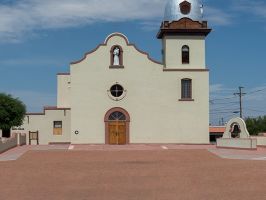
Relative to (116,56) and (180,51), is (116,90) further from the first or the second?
(180,51)

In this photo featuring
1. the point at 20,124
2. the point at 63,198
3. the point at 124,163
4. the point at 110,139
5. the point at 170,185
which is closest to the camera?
the point at 63,198

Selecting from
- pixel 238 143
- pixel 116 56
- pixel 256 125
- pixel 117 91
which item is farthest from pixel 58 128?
pixel 256 125

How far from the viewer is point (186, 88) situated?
46.1 meters

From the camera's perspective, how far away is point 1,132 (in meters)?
54.1

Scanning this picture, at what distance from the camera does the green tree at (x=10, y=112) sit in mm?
51500

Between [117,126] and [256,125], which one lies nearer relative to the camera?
[117,126]

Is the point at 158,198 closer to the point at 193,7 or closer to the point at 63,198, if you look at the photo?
the point at 63,198

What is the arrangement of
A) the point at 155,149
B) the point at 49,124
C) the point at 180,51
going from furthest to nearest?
the point at 49,124 → the point at 180,51 → the point at 155,149

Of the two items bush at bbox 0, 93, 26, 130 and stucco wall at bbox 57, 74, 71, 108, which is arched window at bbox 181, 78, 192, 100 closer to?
stucco wall at bbox 57, 74, 71, 108

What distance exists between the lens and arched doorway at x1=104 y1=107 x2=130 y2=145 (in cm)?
4516

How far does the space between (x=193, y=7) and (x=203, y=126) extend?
33.4ft

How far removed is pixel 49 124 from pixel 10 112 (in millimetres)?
4127

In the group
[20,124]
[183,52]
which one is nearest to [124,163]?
[183,52]

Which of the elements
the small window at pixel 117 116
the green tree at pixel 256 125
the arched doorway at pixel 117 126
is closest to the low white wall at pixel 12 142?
the arched doorway at pixel 117 126
